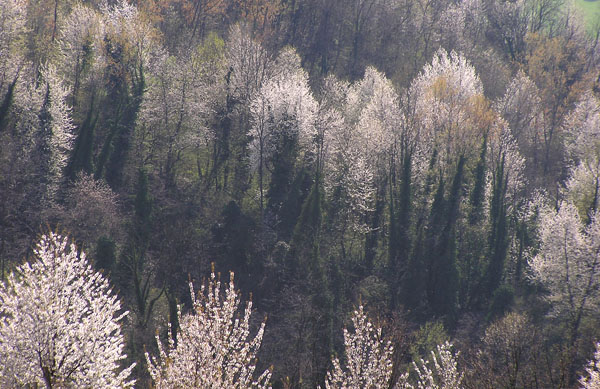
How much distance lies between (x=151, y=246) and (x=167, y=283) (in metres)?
3.26

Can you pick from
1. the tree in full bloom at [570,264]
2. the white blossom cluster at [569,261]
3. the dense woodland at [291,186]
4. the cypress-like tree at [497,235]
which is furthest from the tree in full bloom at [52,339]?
the cypress-like tree at [497,235]

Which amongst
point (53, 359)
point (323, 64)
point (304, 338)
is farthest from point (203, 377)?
point (323, 64)

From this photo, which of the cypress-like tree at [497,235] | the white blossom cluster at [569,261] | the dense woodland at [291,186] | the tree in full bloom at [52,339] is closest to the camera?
the tree in full bloom at [52,339]

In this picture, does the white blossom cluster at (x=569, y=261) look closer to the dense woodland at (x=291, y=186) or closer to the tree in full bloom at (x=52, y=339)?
the dense woodland at (x=291, y=186)

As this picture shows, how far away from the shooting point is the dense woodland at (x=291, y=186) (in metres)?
38.2

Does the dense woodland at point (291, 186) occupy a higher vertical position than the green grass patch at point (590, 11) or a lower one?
lower

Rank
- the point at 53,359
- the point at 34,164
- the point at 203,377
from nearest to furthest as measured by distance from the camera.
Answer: the point at 203,377
the point at 53,359
the point at 34,164

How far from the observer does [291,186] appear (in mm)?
46781

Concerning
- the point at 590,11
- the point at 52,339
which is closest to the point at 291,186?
the point at 52,339

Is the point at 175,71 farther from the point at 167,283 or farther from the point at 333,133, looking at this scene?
the point at 167,283

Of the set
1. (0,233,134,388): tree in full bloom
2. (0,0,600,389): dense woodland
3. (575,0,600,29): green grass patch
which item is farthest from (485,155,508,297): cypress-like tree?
(575,0,600,29): green grass patch

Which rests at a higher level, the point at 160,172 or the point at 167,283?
the point at 160,172

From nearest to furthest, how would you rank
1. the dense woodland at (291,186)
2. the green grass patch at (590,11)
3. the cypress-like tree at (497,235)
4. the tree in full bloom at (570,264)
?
the dense woodland at (291,186) < the tree in full bloom at (570,264) < the cypress-like tree at (497,235) < the green grass patch at (590,11)

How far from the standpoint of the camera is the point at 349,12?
231 feet
